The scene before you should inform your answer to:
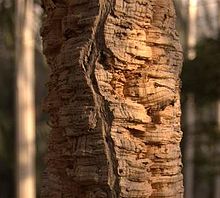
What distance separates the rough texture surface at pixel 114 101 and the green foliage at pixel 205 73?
3589 millimetres

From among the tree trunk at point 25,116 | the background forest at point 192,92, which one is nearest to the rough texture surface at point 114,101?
the background forest at point 192,92

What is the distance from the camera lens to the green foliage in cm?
577

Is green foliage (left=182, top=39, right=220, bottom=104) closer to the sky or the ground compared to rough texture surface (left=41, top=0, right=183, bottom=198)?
closer to the sky

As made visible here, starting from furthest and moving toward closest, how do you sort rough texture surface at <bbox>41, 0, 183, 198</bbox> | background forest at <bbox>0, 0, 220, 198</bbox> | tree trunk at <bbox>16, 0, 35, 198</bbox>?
tree trunk at <bbox>16, 0, 35, 198</bbox> → background forest at <bbox>0, 0, 220, 198</bbox> → rough texture surface at <bbox>41, 0, 183, 198</bbox>

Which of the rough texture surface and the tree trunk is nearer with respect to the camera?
the rough texture surface

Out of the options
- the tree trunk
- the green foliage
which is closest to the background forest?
the green foliage

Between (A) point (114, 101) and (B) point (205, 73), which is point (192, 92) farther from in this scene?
(A) point (114, 101)

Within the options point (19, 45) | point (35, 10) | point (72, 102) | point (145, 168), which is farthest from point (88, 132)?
point (19, 45)

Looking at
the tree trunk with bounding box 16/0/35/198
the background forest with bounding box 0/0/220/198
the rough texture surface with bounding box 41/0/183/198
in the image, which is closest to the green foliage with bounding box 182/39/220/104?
the background forest with bounding box 0/0/220/198

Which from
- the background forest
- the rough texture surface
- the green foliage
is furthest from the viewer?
the background forest

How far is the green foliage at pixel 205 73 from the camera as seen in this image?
577 cm

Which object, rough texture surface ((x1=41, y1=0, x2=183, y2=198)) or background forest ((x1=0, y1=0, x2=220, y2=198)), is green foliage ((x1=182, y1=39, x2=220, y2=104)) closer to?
background forest ((x1=0, y1=0, x2=220, y2=198))

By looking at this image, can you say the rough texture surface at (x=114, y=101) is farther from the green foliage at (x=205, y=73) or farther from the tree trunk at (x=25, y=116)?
the tree trunk at (x=25, y=116)

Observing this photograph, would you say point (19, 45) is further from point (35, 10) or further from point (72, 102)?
point (72, 102)
